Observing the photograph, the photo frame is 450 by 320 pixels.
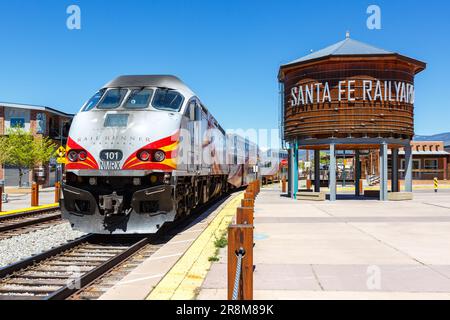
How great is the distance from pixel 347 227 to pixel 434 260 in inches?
163

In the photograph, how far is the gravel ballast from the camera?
7934mm

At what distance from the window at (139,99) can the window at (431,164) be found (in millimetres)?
44357

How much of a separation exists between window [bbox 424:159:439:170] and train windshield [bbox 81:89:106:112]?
44.8m

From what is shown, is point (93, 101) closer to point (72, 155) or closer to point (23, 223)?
point (72, 155)

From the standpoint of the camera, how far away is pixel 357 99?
20.2 metres

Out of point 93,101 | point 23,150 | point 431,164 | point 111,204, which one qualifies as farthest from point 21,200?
point 431,164

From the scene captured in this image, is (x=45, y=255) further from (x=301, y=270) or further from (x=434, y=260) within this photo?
(x=434, y=260)

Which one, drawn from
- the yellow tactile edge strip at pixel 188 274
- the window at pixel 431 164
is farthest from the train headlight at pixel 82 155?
the window at pixel 431 164

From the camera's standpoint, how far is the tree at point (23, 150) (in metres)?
34.7

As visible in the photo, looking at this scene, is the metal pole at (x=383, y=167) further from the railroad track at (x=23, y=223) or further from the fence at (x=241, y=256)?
the fence at (x=241, y=256)

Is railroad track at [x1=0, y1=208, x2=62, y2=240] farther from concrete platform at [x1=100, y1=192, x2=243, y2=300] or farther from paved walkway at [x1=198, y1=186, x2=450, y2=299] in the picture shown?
paved walkway at [x1=198, y1=186, x2=450, y2=299]

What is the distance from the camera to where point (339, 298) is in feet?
16.1

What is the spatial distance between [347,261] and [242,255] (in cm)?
325

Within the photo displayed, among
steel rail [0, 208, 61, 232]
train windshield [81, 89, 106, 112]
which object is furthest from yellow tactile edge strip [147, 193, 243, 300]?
steel rail [0, 208, 61, 232]
